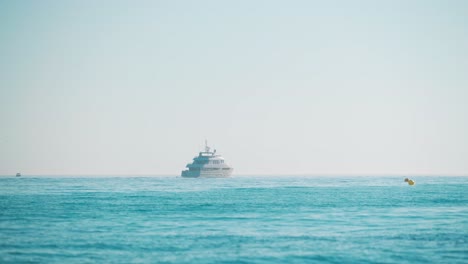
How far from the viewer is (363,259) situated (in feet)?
71.6

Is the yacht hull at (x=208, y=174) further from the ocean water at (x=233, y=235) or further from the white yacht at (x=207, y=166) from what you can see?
the ocean water at (x=233, y=235)

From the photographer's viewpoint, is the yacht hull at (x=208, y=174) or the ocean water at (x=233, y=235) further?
the yacht hull at (x=208, y=174)

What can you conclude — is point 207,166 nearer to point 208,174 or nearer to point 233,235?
point 208,174

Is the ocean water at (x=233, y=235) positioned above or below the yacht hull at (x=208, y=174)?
below

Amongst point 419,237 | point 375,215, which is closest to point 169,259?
point 419,237

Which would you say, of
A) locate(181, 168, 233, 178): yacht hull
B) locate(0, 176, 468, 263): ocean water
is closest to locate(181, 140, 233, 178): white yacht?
locate(181, 168, 233, 178): yacht hull

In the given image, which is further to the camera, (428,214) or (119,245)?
(428,214)

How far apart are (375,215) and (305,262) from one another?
1992cm

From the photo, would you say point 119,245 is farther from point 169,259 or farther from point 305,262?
point 305,262

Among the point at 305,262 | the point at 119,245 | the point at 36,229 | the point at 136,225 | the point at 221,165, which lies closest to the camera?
the point at 305,262

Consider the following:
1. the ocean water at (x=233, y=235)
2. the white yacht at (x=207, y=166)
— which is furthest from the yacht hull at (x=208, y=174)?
the ocean water at (x=233, y=235)

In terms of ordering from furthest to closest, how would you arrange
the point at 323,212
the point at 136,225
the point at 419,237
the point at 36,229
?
1. the point at 323,212
2. the point at 136,225
3. the point at 36,229
4. the point at 419,237

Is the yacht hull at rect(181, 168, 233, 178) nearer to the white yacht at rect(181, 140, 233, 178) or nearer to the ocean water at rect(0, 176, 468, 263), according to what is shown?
the white yacht at rect(181, 140, 233, 178)

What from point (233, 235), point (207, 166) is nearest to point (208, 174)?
point (207, 166)
